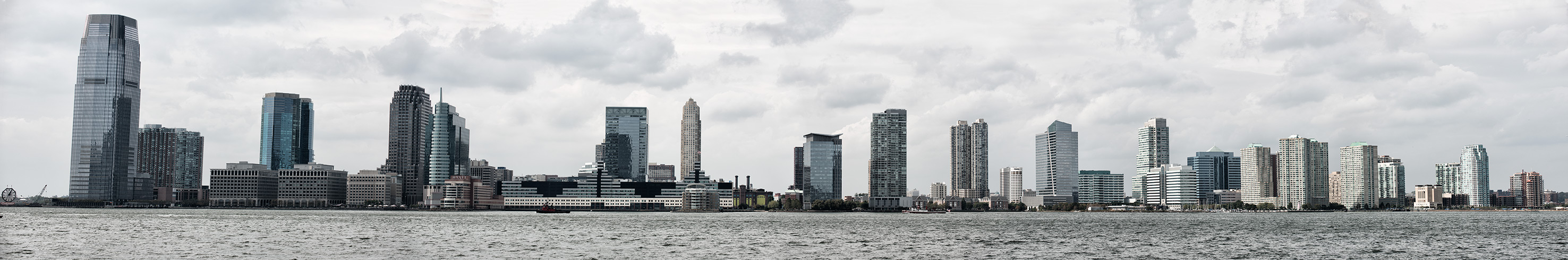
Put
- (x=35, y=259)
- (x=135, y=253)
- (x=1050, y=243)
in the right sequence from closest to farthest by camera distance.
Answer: (x=35, y=259) < (x=135, y=253) < (x=1050, y=243)

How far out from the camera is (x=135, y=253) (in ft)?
287

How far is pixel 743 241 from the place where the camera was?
115 meters

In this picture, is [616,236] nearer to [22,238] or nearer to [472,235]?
[472,235]

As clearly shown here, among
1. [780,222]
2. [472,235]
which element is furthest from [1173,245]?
[780,222]

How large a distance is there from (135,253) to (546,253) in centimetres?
Result: 2865

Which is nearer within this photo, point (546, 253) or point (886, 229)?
point (546, 253)

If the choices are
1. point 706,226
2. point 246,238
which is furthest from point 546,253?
point 706,226

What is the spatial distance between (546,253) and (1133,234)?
74015mm

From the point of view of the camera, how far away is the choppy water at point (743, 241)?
91.2 metres

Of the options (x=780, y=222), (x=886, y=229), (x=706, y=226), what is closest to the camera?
(x=886, y=229)

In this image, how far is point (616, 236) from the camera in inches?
4961

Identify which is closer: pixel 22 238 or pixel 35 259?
pixel 35 259

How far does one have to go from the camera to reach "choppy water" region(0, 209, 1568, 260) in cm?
9125

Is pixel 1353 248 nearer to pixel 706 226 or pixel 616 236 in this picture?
pixel 616 236
